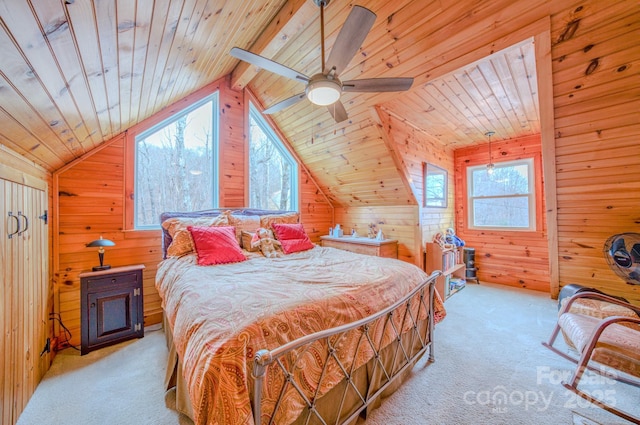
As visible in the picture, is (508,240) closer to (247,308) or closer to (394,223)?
(394,223)

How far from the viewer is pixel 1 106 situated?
1.09 m

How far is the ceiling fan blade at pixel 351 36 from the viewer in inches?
56.9

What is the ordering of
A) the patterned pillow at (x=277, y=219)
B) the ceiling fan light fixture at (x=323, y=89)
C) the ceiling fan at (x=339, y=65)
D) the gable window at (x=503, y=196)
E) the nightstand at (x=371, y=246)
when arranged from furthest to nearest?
the gable window at (x=503, y=196)
the nightstand at (x=371, y=246)
the patterned pillow at (x=277, y=219)
the ceiling fan light fixture at (x=323, y=89)
the ceiling fan at (x=339, y=65)

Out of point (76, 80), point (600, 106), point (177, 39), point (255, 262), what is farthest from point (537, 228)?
point (76, 80)

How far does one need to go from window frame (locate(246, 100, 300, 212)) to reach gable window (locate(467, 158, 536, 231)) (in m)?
3.30

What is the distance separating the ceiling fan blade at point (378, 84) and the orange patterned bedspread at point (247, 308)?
1.44 meters

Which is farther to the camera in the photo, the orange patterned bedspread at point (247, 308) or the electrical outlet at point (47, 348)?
the electrical outlet at point (47, 348)

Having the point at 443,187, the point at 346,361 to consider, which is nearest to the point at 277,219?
the point at 346,361

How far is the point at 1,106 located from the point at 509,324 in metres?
4.34

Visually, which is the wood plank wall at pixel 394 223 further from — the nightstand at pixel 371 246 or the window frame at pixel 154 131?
the window frame at pixel 154 131

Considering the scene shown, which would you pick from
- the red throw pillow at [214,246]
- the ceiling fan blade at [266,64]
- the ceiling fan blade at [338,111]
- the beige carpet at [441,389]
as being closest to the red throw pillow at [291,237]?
the red throw pillow at [214,246]

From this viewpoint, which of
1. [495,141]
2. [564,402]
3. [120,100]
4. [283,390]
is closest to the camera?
[283,390]

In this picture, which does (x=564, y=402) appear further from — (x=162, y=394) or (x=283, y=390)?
(x=162, y=394)

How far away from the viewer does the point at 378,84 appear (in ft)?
6.16
